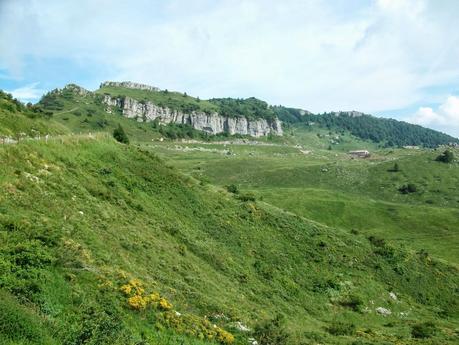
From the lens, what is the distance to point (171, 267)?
31.2 metres

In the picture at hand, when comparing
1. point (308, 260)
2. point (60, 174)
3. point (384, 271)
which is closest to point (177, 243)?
point (60, 174)

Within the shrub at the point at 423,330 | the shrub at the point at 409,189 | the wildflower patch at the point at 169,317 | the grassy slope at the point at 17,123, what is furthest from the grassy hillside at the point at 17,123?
the shrub at the point at 409,189

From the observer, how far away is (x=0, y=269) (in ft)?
57.8

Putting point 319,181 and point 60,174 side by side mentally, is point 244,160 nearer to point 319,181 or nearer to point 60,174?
point 319,181

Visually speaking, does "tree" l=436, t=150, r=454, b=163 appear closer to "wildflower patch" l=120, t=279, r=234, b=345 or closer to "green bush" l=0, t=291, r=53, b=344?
"wildflower patch" l=120, t=279, r=234, b=345

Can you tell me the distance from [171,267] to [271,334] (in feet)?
30.4

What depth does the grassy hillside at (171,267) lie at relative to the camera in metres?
18.4

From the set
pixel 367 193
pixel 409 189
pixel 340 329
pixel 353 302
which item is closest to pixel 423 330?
pixel 353 302

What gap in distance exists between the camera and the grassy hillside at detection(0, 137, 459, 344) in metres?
18.4

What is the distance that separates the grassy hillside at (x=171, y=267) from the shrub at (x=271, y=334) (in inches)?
4.8

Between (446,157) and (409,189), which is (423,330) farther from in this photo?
(446,157)

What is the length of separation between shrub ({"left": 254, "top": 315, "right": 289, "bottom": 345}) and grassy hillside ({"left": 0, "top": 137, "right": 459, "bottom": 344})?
12cm

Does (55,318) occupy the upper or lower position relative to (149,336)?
upper

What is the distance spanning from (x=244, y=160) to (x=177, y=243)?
5889 inches
